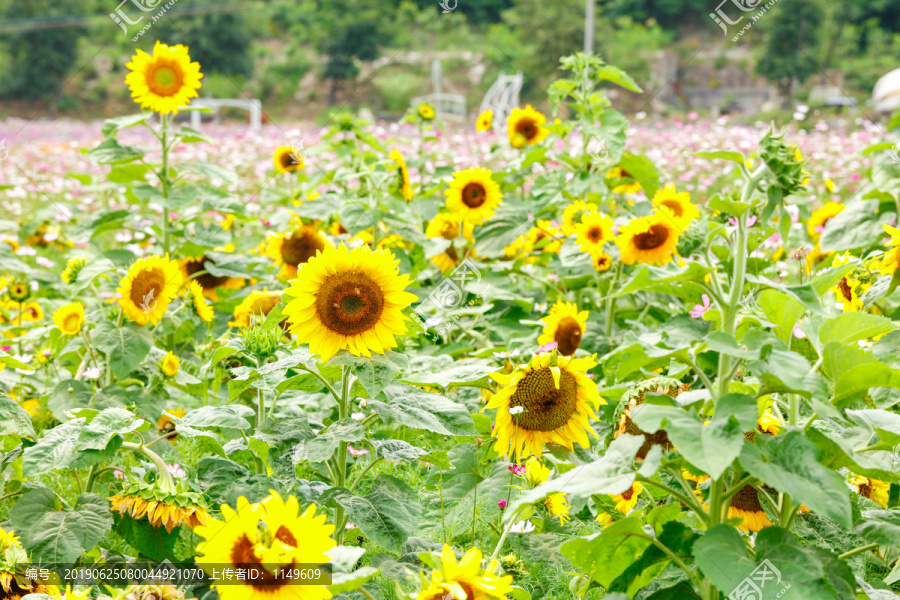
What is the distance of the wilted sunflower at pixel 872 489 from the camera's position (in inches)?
61.3

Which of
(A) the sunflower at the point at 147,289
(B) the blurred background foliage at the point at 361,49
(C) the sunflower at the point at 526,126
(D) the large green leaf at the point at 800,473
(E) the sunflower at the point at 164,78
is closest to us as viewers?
(D) the large green leaf at the point at 800,473

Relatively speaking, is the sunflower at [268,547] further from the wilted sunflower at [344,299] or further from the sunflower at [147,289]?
the sunflower at [147,289]

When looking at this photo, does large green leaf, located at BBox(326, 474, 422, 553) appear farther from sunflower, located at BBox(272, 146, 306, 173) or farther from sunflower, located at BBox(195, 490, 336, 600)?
sunflower, located at BBox(272, 146, 306, 173)

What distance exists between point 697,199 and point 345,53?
1602cm

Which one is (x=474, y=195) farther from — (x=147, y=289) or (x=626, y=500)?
(x=626, y=500)

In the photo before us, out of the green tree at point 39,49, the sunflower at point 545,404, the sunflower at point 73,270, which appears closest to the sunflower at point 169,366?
the sunflower at point 73,270

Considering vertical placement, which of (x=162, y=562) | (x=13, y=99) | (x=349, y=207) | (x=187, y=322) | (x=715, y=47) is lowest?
(x=162, y=562)

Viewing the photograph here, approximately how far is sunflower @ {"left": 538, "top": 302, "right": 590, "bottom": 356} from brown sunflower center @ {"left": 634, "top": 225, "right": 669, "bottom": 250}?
0.35 metres

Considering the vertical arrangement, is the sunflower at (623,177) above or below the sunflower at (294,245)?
above

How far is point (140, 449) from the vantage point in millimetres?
1345

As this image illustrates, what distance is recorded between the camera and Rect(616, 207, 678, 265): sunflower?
2.21 metres

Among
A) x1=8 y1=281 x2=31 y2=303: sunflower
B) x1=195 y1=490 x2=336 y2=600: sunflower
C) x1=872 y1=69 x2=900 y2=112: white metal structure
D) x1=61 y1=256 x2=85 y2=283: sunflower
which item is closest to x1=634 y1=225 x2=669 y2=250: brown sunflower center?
x1=195 y1=490 x2=336 y2=600: sunflower

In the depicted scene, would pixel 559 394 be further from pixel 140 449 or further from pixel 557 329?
pixel 140 449

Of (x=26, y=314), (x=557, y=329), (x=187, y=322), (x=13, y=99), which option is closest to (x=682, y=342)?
(x=557, y=329)
